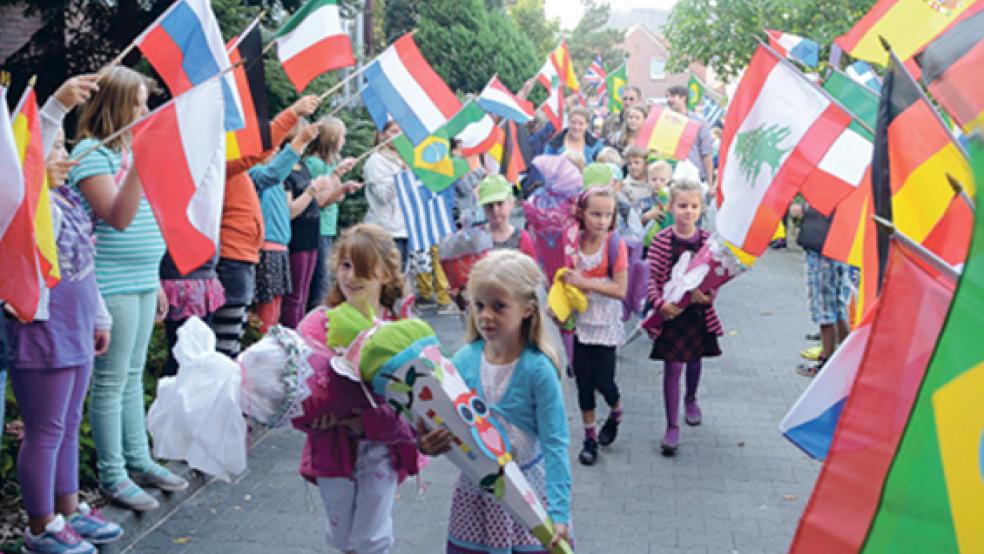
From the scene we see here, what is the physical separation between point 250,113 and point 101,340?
1293 millimetres

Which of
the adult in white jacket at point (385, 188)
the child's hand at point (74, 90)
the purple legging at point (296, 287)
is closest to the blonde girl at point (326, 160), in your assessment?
the purple legging at point (296, 287)

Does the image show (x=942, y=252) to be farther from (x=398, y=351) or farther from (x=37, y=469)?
(x=37, y=469)

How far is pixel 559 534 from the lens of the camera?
3648 mm

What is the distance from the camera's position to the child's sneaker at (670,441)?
6965mm

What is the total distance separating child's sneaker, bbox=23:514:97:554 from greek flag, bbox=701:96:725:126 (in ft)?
45.3

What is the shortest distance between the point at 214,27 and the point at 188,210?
1116mm

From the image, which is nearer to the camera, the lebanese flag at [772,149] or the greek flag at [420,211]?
the lebanese flag at [772,149]

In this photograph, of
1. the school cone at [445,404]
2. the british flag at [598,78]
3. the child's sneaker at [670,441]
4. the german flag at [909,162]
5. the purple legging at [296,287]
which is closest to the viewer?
the german flag at [909,162]

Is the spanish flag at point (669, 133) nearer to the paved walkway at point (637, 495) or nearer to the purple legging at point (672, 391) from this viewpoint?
the paved walkway at point (637, 495)

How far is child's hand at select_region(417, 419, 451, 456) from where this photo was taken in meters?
3.46

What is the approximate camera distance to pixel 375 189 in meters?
10.4

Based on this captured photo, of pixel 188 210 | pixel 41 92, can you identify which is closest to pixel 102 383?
pixel 188 210

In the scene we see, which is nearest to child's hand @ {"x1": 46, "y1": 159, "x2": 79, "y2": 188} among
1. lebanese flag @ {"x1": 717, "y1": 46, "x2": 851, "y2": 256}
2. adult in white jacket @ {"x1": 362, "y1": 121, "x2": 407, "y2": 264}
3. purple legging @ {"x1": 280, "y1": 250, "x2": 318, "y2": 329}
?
lebanese flag @ {"x1": 717, "y1": 46, "x2": 851, "y2": 256}

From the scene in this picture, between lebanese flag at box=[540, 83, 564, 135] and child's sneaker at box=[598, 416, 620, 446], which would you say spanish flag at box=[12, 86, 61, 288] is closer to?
child's sneaker at box=[598, 416, 620, 446]
